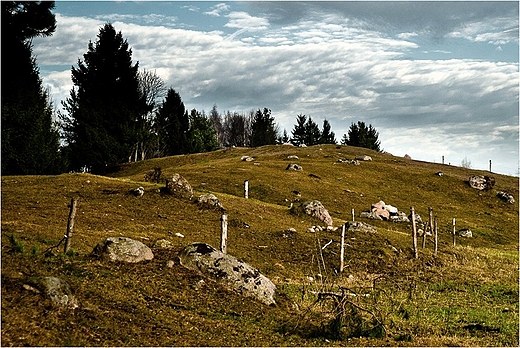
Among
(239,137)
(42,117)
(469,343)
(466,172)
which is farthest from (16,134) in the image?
(239,137)

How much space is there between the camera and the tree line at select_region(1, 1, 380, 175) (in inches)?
1257

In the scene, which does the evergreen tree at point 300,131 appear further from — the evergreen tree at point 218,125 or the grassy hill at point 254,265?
the grassy hill at point 254,265

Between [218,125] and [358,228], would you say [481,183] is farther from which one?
[218,125]

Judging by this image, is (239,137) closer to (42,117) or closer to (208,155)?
(208,155)

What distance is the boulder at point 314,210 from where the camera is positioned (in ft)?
150

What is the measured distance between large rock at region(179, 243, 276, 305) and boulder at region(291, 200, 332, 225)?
2532 centimetres

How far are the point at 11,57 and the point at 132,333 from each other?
889 inches

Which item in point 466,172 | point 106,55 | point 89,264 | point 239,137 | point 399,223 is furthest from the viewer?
point 239,137

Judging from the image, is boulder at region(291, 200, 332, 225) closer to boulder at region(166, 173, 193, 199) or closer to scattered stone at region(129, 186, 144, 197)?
boulder at region(166, 173, 193, 199)

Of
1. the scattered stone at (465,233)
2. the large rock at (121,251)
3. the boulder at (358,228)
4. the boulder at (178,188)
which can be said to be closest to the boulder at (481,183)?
the scattered stone at (465,233)

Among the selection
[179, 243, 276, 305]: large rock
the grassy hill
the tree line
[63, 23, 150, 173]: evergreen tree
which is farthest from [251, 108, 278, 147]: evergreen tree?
[179, 243, 276, 305]: large rock

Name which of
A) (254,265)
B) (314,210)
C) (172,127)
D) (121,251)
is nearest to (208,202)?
(314,210)

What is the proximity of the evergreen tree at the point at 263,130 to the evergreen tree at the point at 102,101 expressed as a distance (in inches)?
2520

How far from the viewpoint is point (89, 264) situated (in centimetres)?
1862
